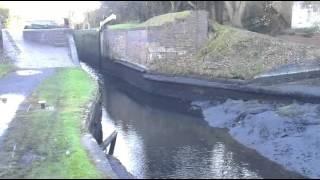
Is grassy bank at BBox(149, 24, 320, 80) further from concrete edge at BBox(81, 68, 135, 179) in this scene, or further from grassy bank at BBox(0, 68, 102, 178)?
concrete edge at BBox(81, 68, 135, 179)

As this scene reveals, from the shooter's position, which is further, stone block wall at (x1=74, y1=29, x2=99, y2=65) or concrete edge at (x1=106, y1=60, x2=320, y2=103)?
stone block wall at (x1=74, y1=29, x2=99, y2=65)

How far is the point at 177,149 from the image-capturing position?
15062 mm

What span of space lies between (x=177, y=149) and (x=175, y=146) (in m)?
0.37

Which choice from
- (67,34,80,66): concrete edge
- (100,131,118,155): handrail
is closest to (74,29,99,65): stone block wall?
(67,34,80,66): concrete edge

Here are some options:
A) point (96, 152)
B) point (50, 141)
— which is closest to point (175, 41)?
point (50, 141)

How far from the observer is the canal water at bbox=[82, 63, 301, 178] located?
42.9ft

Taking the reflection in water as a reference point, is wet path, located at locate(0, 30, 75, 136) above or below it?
above

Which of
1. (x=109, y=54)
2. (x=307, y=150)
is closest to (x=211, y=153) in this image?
(x=307, y=150)

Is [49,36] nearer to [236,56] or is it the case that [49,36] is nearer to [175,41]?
[175,41]

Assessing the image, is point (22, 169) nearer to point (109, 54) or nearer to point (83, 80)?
point (83, 80)

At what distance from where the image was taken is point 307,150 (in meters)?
14.3

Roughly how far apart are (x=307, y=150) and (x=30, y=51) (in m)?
17.6

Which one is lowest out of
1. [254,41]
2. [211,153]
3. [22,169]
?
[211,153]

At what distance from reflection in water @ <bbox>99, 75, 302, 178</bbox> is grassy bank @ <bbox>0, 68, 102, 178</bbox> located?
72.3 inches
